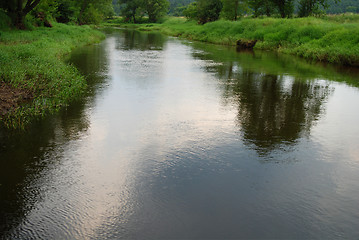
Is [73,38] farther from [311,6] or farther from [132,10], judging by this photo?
[132,10]

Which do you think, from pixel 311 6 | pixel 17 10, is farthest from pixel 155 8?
pixel 17 10

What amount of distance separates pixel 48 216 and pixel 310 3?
43906mm

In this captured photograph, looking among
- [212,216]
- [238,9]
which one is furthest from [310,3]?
[212,216]

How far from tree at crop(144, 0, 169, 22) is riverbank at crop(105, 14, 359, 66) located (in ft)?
140

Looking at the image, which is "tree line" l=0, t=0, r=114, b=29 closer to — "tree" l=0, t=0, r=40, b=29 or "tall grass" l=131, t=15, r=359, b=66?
"tree" l=0, t=0, r=40, b=29

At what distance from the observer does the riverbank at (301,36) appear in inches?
845

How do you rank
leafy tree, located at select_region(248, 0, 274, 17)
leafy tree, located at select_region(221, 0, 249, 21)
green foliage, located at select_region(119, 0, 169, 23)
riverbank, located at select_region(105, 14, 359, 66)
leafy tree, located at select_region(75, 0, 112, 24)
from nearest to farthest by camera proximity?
riverbank, located at select_region(105, 14, 359, 66) < leafy tree, located at select_region(248, 0, 274, 17) < leafy tree, located at select_region(221, 0, 249, 21) < leafy tree, located at select_region(75, 0, 112, 24) < green foliage, located at select_region(119, 0, 169, 23)

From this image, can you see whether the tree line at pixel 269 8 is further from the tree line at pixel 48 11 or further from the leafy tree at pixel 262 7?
the tree line at pixel 48 11

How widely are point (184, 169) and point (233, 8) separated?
43.3m

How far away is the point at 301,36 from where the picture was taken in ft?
87.5

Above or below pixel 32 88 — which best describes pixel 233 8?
above

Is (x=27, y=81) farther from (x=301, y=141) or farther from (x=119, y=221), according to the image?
(x=301, y=141)

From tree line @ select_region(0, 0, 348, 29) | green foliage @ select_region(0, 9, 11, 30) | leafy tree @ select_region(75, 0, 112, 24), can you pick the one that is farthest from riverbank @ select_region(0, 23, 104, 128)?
leafy tree @ select_region(75, 0, 112, 24)

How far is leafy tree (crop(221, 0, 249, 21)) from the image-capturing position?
45566mm
